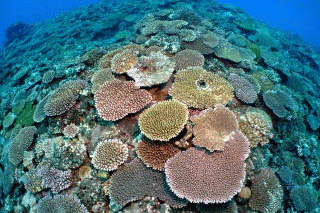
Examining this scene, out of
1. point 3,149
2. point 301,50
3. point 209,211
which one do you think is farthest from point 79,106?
point 301,50

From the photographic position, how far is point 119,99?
4.89 metres

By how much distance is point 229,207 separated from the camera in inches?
162

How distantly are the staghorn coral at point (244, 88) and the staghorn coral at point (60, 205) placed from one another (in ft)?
15.0

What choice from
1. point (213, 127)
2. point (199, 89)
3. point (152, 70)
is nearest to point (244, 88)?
point (199, 89)

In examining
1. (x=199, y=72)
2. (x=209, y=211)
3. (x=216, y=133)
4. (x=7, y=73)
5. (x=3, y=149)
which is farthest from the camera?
(x=7, y=73)

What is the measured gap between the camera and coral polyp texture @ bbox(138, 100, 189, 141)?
4.16 meters

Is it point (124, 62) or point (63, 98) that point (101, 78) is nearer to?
point (124, 62)

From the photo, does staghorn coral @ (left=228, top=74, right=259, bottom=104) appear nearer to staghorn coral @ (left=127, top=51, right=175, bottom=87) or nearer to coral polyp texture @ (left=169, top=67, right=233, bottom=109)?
coral polyp texture @ (left=169, top=67, right=233, bottom=109)

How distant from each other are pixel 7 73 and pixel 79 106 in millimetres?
10054

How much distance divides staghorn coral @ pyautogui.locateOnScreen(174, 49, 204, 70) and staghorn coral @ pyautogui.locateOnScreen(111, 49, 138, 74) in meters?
1.23

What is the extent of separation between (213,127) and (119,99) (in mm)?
2138

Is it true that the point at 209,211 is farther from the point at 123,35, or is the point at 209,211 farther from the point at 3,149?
the point at 123,35

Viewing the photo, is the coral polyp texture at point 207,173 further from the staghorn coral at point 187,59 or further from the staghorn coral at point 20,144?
the staghorn coral at point 20,144

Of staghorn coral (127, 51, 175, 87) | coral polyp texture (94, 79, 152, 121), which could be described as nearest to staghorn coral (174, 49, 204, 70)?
staghorn coral (127, 51, 175, 87)
